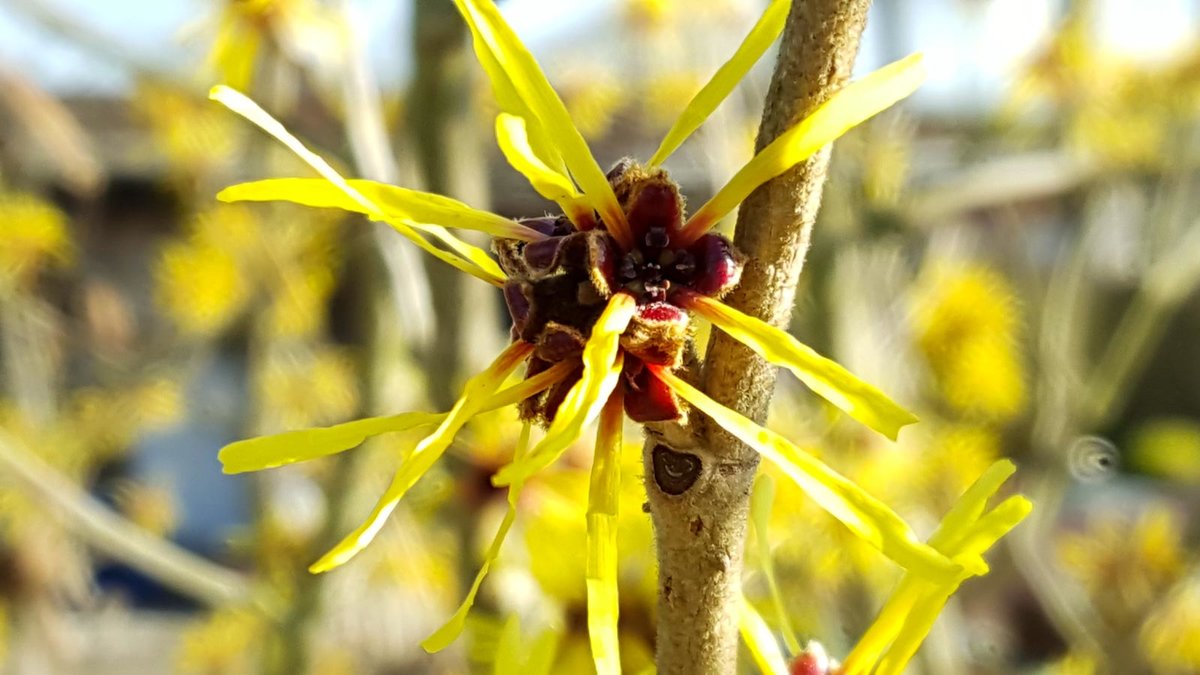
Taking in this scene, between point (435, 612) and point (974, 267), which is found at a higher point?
point (974, 267)

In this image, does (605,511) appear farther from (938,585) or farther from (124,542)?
(124,542)

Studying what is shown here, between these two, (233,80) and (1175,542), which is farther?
(1175,542)

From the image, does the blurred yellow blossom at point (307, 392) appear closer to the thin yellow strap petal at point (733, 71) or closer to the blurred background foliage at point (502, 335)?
the blurred background foliage at point (502, 335)

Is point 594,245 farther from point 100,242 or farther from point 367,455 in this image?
point 100,242

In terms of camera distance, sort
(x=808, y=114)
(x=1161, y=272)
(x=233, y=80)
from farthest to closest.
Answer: (x=1161, y=272) < (x=233, y=80) < (x=808, y=114)

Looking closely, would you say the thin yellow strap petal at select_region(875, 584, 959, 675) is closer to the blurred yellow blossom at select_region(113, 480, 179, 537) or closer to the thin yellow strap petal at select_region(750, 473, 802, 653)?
the thin yellow strap petal at select_region(750, 473, 802, 653)

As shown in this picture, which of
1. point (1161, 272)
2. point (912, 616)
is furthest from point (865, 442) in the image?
point (912, 616)

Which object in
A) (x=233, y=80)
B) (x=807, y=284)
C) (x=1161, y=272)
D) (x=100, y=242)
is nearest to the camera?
(x=233, y=80)

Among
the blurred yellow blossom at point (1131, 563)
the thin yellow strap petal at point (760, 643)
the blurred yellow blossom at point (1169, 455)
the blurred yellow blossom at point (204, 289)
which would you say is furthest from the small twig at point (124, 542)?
the blurred yellow blossom at point (1169, 455)
